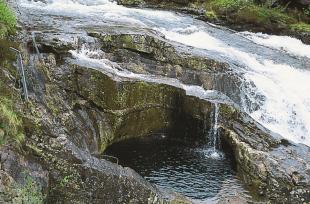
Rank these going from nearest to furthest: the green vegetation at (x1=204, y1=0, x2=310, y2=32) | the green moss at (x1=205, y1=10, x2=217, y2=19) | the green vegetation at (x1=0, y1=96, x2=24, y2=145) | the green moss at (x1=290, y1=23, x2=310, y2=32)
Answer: the green vegetation at (x1=0, y1=96, x2=24, y2=145) < the green moss at (x1=290, y1=23, x2=310, y2=32) < the green vegetation at (x1=204, y1=0, x2=310, y2=32) < the green moss at (x1=205, y1=10, x2=217, y2=19)

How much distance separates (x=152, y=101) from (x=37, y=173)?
195 inches

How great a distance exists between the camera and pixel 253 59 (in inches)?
640

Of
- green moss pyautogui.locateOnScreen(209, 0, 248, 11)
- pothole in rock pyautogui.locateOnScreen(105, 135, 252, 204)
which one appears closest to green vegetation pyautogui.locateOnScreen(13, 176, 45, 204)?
pothole in rock pyautogui.locateOnScreen(105, 135, 252, 204)

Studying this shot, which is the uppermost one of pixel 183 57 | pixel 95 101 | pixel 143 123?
pixel 183 57

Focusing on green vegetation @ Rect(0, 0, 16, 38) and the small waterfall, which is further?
the small waterfall

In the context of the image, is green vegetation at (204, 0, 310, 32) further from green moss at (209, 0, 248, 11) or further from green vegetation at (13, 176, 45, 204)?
green vegetation at (13, 176, 45, 204)

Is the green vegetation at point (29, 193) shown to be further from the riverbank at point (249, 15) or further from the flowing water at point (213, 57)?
the riverbank at point (249, 15)

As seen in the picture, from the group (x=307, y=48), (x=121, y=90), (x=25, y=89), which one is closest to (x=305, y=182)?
(x=121, y=90)

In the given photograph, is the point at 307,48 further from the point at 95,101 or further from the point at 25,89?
the point at 25,89

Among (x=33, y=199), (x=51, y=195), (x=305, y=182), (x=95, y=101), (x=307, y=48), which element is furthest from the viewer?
(x=307, y=48)

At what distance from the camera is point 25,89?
371 inches

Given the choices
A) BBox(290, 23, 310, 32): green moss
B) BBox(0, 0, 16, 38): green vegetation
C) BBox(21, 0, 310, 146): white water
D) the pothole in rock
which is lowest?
the pothole in rock

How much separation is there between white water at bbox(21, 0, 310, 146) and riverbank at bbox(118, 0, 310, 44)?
1185mm

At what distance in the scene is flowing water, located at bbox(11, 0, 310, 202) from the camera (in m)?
12.3
